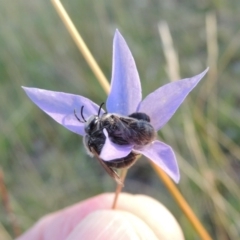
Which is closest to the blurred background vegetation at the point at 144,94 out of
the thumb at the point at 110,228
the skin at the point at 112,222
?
the skin at the point at 112,222

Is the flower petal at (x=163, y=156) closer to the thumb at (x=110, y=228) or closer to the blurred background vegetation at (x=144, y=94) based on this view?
the thumb at (x=110, y=228)

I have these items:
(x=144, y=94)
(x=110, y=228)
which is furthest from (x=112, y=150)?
(x=144, y=94)

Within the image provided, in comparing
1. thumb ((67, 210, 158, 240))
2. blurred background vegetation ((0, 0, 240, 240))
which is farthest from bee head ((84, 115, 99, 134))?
blurred background vegetation ((0, 0, 240, 240))

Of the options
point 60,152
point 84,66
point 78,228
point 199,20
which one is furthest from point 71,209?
point 199,20

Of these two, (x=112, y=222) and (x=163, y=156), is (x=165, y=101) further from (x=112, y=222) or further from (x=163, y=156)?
(x=112, y=222)

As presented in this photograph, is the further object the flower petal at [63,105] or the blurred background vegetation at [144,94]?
the blurred background vegetation at [144,94]

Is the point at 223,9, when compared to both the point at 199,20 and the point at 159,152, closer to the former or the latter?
the point at 199,20

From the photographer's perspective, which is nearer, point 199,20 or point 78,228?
point 78,228
